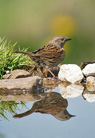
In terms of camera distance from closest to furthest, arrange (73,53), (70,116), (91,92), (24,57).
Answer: (70,116), (91,92), (24,57), (73,53)

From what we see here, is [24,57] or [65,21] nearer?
[24,57]

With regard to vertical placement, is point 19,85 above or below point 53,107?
below

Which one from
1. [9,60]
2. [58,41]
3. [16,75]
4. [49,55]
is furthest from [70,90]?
[9,60]

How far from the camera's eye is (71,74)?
6.14m

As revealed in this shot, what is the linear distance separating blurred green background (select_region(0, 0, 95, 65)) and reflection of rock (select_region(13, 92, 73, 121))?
4291 mm

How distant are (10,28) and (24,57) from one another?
2895 millimetres

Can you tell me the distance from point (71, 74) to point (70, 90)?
2.56ft

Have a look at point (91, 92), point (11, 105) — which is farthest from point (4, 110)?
point (91, 92)

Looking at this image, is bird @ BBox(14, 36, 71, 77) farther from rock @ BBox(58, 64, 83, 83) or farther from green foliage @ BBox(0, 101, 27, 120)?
green foliage @ BBox(0, 101, 27, 120)

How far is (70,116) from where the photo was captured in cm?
399

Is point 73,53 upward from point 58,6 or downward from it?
downward

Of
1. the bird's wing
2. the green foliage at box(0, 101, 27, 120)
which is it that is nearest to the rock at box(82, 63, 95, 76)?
the bird's wing

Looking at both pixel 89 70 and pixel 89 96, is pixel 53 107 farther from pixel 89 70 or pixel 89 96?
pixel 89 70

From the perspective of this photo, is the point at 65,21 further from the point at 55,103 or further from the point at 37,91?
the point at 55,103
